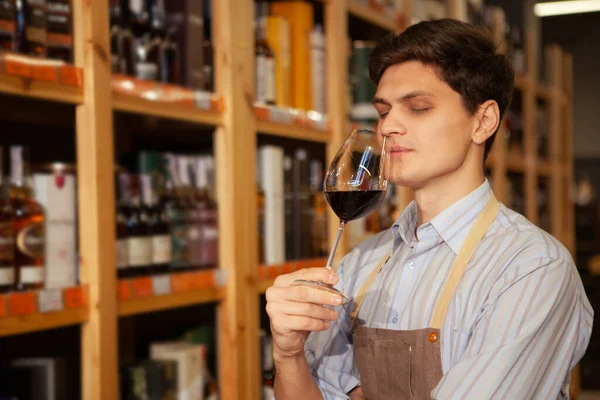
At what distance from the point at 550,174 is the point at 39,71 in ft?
15.5

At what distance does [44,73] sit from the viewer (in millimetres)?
1603

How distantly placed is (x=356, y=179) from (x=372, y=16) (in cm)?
187

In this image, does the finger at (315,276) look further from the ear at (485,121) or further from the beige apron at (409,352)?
the ear at (485,121)

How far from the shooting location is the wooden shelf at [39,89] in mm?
1519

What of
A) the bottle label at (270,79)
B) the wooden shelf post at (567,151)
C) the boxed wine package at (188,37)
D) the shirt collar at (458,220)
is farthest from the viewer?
the wooden shelf post at (567,151)

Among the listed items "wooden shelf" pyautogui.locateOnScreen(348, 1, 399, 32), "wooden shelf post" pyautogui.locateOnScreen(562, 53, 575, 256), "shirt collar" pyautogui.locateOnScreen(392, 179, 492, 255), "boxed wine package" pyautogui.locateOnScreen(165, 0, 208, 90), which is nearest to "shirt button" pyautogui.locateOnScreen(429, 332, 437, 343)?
"shirt collar" pyautogui.locateOnScreen(392, 179, 492, 255)

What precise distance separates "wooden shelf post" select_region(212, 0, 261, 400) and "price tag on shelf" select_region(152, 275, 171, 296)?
28cm

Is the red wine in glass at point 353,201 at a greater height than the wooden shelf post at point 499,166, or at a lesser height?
lesser

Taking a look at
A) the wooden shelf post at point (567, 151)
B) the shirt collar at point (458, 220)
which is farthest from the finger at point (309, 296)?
the wooden shelf post at point (567, 151)

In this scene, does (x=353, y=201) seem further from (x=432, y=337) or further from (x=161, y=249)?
(x=161, y=249)

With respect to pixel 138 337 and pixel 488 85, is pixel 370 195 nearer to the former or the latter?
pixel 488 85

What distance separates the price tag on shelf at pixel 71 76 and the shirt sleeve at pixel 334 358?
2.69ft

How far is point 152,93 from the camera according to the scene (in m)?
1.93

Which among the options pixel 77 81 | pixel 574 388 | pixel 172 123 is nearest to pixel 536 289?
Answer: pixel 77 81
